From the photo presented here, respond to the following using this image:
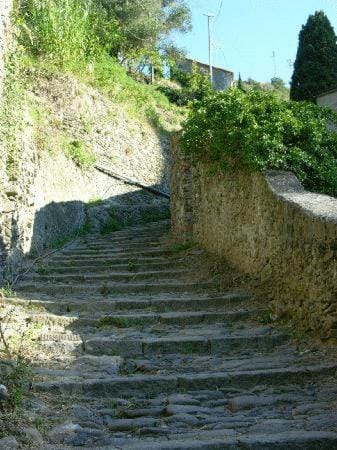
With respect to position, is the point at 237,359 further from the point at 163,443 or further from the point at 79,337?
the point at 163,443

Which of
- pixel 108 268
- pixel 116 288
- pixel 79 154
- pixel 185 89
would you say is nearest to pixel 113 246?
pixel 108 268

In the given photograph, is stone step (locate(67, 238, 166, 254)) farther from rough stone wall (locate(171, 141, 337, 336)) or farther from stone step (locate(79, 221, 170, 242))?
rough stone wall (locate(171, 141, 337, 336))

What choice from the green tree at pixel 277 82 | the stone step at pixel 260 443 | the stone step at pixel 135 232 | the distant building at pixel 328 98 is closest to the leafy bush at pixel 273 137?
the stone step at pixel 260 443

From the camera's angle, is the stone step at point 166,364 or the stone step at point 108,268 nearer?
the stone step at point 166,364

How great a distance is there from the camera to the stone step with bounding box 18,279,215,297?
783 centimetres

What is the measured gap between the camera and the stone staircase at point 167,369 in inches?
143

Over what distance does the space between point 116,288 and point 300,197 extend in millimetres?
3019

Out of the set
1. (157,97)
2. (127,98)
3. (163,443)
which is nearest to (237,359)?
(163,443)

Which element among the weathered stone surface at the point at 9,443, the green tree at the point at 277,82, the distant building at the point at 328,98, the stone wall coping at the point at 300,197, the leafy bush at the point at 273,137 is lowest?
the weathered stone surface at the point at 9,443

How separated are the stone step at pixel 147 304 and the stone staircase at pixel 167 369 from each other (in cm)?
1

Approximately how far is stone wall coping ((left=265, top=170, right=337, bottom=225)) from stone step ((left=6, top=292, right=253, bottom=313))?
1375 millimetres

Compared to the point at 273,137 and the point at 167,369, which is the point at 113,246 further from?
the point at 167,369

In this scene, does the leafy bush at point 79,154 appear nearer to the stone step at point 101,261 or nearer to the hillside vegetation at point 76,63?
the hillside vegetation at point 76,63

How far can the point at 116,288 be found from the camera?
799 centimetres
